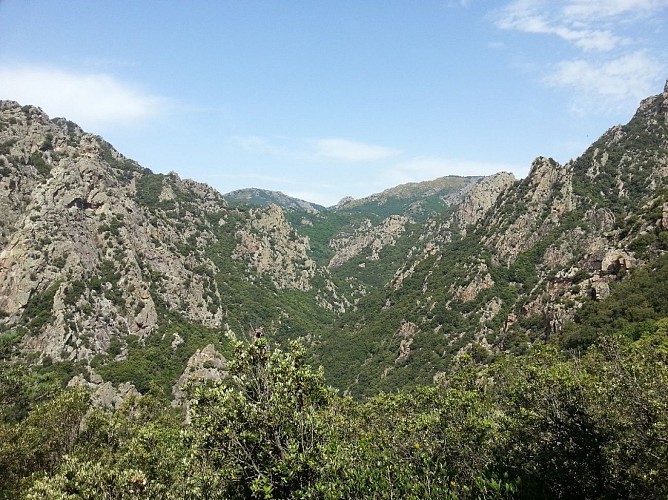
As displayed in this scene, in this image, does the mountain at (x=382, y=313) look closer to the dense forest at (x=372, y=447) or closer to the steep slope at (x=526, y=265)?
the steep slope at (x=526, y=265)

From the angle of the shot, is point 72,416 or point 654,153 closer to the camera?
point 72,416

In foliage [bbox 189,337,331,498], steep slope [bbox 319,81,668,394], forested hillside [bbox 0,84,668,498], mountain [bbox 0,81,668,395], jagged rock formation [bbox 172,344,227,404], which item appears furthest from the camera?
jagged rock formation [bbox 172,344,227,404]

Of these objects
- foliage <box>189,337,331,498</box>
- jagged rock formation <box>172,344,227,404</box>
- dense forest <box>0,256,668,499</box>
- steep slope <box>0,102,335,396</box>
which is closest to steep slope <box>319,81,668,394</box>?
jagged rock formation <box>172,344,227,404</box>

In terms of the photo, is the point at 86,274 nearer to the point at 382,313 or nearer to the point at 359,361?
the point at 359,361

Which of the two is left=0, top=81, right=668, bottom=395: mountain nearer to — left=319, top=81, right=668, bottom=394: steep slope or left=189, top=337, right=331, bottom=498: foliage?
left=319, top=81, right=668, bottom=394: steep slope

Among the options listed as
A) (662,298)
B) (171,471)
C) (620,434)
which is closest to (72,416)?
(171,471)

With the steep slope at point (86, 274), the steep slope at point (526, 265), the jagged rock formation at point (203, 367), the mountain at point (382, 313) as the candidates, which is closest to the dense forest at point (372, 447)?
the mountain at point (382, 313)

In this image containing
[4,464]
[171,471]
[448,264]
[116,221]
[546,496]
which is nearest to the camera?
[546,496]

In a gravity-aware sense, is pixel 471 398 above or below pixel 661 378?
below

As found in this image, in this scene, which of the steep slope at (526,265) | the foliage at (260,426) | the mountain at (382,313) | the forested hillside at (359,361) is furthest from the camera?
the mountain at (382,313)

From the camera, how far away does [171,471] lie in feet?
112

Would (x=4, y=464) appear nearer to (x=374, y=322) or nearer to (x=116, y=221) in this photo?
(x=116, y=221)

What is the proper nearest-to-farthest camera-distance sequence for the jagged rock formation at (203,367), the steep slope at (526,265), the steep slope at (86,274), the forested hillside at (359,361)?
1. the forested hillside at (359,361)
2. the steep slope at (526,265)
3. the jagged rock formation at (203,367)
4. the steep slope at (86,274)

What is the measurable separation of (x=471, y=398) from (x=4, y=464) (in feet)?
137
